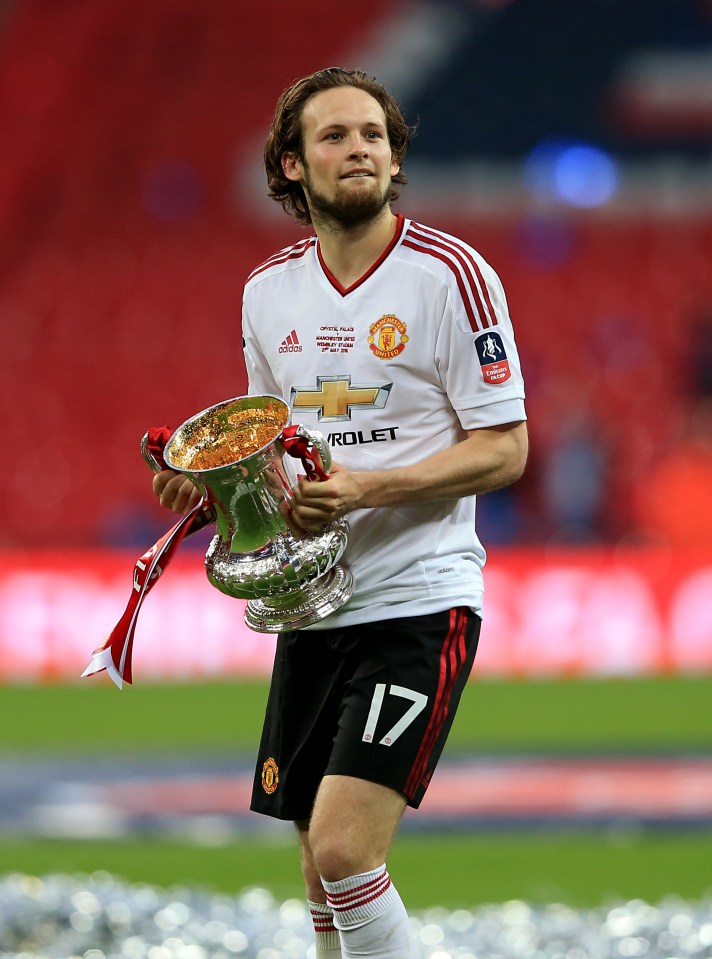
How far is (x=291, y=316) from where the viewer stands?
4035 mm

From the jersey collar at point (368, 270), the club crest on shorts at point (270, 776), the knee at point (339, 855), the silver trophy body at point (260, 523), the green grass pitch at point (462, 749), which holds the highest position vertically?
the jersey collar at point (368, 270)

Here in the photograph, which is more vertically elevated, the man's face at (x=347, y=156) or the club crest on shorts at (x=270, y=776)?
the man's face at (x=347, y=156)

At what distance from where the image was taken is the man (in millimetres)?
3658

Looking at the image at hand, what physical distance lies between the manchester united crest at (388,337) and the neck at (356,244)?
166mm

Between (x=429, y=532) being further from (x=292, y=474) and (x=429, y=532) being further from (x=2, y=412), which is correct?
(x=2, y=412)

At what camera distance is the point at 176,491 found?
156 inches

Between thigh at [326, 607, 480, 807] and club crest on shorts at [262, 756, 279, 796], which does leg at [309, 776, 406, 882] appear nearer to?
thigh at [326, 607, 480, 807]

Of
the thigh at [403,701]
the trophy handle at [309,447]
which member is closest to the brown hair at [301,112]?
the trophy handle at [309,447]

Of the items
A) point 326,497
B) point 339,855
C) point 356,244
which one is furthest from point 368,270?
point 339,855

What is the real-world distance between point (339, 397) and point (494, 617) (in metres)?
10.6

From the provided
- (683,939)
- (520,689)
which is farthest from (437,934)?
(520,689)

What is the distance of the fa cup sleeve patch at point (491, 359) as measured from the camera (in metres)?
3.79

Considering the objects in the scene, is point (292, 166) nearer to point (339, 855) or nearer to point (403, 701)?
point (403, 701)

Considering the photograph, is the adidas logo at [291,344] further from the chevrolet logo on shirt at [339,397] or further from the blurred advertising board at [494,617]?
the blurred advertising board at [494,617]
